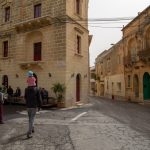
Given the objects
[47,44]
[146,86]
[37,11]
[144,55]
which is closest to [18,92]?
[47,44]

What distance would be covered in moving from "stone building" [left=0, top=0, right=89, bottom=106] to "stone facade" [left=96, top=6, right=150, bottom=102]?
6.60 metres

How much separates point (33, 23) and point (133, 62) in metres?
12.9

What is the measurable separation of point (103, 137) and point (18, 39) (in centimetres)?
1545

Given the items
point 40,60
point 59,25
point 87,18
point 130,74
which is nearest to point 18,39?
point 40,60

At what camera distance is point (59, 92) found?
18.1 metres

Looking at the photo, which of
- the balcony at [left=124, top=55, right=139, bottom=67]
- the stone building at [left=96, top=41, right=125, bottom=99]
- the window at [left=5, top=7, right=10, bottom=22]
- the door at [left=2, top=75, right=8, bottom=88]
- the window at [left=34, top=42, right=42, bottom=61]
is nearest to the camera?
the window at [left=34, top=42, right=42, bottom=61]

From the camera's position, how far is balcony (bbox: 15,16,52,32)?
1910 centimetres

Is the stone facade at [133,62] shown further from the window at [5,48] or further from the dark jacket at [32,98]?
the dark jacket at [32,98]

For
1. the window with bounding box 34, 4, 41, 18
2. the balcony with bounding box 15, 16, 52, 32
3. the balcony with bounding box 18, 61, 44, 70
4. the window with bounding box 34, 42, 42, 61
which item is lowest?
the balcony with bounding box 18, 61, 44, 70

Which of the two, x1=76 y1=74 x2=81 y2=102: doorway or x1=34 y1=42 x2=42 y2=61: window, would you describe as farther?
x1=76 y1=74 x2=81 y2=102: doorway

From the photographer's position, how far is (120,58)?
107 feet

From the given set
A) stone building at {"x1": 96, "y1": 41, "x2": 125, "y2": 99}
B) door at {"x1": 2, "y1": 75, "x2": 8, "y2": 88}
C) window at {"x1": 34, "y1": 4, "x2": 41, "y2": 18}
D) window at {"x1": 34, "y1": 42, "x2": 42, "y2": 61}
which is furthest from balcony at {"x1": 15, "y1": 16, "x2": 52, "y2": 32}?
stone building at {"x1": 96, "y1": 41, "x2": 125, "y2": 99}

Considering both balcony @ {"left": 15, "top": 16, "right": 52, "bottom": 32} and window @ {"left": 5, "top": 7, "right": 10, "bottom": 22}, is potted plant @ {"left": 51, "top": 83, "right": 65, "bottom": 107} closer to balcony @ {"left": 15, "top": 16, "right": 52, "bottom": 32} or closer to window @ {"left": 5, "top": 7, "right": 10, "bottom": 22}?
balcony @ {"left": 15, "top": 16, "right": 52, "bottom": 32}

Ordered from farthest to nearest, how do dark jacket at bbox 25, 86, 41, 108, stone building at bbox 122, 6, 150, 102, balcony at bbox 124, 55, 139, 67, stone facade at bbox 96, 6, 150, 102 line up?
balcony at bbox 124, 55, 139, 67
stone facade at bbox 96, 6, 150, 102
stone building at bbox 122, 6, 150, 102
dark jacket at bbox 25, 86, 41, 108
